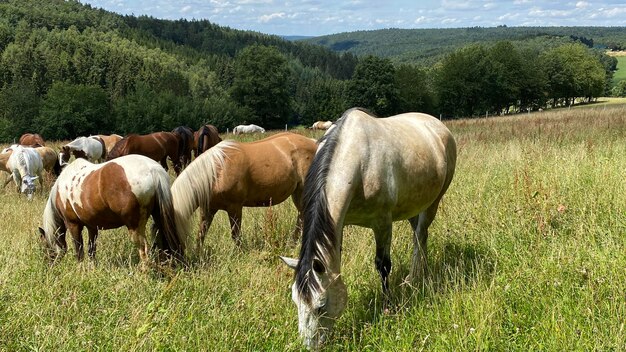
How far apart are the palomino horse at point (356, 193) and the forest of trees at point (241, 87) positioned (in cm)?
5735

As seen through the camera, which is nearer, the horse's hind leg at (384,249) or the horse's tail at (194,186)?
the horse's hind leg at (384,249)

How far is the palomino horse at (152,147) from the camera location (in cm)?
1070

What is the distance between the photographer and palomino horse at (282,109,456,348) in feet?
8.93

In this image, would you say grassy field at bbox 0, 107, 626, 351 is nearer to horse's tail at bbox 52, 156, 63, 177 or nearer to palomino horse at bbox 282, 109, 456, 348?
palomino horse at bbox 282, 109, 456, 348

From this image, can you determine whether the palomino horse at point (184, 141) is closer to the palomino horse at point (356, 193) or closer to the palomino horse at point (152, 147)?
the palomino horse at point (152, 147)

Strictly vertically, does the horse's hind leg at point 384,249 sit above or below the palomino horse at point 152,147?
above

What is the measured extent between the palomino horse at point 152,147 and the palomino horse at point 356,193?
8.17 m

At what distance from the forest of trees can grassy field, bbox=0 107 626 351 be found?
5575 cm

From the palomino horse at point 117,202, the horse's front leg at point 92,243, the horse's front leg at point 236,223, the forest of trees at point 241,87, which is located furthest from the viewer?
the forest of trees at point 241,87

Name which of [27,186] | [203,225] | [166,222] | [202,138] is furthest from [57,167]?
[166,222]

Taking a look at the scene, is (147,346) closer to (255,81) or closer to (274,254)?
(274,254)

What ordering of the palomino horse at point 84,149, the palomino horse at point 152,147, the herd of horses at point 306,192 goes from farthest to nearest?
the palomino horse at point 84,149, the palomino horse at point 152,147, the herd of horses at point 306,192

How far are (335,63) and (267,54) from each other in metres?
92.7

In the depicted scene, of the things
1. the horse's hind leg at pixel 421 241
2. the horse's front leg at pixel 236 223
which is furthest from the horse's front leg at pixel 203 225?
the horse's hind leg at pixel 421 241
